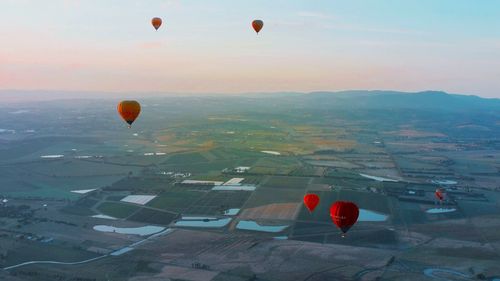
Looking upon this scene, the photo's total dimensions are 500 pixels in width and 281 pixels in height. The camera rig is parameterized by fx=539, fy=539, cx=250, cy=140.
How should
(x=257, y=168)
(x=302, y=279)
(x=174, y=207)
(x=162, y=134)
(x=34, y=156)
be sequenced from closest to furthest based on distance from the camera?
(x=302, y=279), (x=174, y=207), (x=257, y=168), (x=34, y=156), (x=162, y=134)

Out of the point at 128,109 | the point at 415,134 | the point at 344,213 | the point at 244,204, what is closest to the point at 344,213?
the point at 344,213

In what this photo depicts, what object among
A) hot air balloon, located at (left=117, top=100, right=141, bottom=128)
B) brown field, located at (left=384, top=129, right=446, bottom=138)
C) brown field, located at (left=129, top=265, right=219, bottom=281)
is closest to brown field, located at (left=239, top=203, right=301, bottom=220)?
hot air balloon, located at (left=117, top=100, right=141, bottom=128)

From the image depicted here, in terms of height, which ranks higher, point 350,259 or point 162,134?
point 162,134

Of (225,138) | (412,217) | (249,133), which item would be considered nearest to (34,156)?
(225,138)

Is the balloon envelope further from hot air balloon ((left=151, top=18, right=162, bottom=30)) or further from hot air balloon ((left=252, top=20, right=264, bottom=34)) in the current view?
hot air balloon ((left=151, top=18, right=162, bottom=30))

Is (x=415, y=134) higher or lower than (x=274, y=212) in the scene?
higher

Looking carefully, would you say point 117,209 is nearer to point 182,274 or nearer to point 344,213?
point 182,274

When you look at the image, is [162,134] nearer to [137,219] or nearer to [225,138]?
[225,138]

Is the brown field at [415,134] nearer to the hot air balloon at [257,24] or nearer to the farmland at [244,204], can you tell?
the farmland at [244,204]

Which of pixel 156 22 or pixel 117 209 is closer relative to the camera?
pixel 156 22
